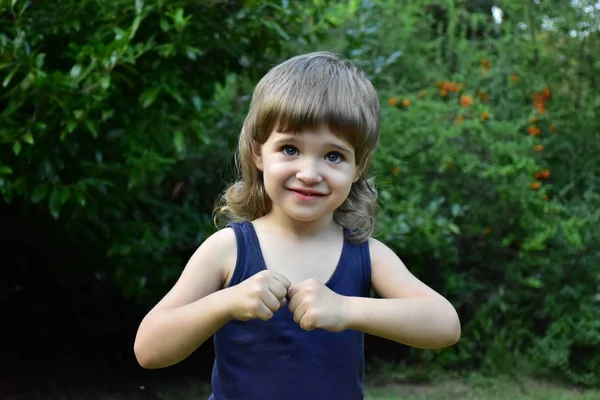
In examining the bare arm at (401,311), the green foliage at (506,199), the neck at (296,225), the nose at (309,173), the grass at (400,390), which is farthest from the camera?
the green foliage at (506,199)

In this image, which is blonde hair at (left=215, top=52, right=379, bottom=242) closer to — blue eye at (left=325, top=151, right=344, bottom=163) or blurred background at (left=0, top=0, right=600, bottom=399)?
blue eye at (left=325, top=151, right=344, bottom=163)

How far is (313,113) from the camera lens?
6.97 feet

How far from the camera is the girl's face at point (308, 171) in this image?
2.14m

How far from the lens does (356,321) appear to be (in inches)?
78.0

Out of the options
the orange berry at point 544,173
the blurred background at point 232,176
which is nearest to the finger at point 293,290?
the blurred background at point 232,176

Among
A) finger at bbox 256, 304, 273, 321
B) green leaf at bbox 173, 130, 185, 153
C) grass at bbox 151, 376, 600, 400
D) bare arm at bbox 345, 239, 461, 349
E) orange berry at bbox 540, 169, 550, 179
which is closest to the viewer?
finger at bbox 256, 304, 273, 321

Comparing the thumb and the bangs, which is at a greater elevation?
the bangs

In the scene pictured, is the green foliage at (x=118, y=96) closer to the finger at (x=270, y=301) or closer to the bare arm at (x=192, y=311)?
the bare arm at (x=192, y=311)

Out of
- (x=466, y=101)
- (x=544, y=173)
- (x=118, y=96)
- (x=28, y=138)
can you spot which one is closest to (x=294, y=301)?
(x=28, y=138)

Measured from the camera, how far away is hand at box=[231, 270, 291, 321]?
1.88m

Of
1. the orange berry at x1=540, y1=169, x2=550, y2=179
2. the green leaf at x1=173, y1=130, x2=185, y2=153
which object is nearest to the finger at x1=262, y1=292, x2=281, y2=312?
the green leaf at x1=173, y1=130, x2=185, y2=153

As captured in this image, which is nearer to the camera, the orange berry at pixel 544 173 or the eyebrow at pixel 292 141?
the eyebrow at pixel 292 141

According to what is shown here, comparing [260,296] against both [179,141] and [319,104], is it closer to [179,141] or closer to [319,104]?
[319,104]

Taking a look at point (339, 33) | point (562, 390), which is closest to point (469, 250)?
point (562, 390)
